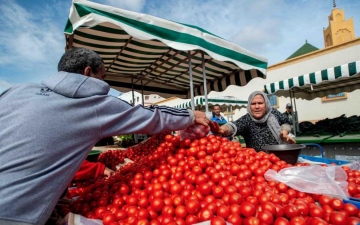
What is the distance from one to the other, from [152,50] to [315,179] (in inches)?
162

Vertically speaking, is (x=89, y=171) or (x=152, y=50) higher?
(x=152, y=50)

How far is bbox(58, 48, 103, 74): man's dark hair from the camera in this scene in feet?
5.18

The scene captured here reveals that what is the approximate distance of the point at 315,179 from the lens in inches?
68.0

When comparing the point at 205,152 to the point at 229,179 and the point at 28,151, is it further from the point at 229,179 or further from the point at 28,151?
the point at 28,151

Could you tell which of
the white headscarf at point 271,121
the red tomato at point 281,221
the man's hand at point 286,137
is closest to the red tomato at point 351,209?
the red tomato at point 281,221

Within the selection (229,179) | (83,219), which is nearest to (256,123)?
(229,179)

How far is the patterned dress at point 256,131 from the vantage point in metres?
3.54

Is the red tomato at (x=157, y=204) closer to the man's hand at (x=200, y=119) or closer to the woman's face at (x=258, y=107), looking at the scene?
the man's hand at (x=200, y=119)

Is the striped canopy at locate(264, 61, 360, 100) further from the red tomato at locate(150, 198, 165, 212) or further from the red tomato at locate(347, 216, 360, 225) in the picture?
the red tomato at locate(150, 198, 165, 212)

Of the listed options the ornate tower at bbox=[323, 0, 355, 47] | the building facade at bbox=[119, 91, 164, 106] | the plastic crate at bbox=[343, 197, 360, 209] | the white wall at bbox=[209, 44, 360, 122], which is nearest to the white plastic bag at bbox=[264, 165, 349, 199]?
the plastic crate at bbox=[343, 197, 360, 209]

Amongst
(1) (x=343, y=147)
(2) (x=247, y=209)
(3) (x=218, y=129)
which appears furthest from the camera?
(1) (x=343, y=147)

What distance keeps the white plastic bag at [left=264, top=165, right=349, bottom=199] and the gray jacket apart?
1339 millimetres

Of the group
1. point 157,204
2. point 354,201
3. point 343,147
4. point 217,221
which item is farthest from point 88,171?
point 343,147

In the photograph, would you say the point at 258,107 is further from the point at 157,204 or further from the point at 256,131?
the point at 157,204
